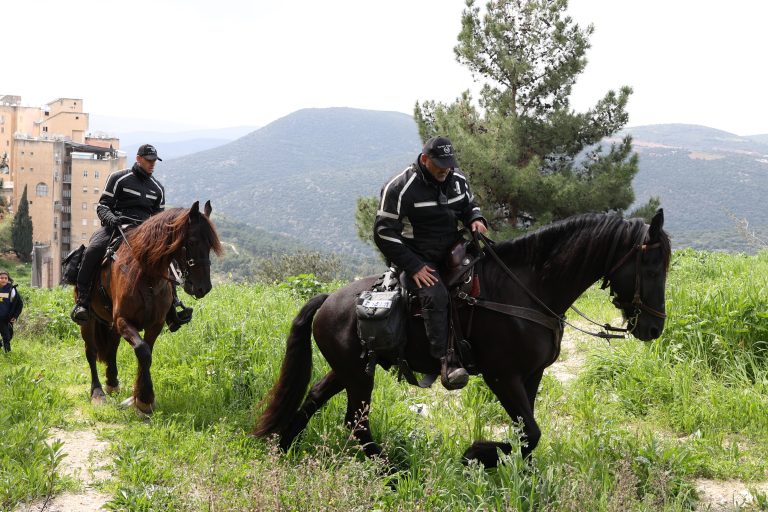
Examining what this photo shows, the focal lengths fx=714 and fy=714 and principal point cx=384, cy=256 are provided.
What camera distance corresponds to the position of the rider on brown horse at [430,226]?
510 centimetres

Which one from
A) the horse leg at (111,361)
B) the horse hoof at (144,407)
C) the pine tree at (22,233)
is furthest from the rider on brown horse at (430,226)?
the pine tree at (22,233)

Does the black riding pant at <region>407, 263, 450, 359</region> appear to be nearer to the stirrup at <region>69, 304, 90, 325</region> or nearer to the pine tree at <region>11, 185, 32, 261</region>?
the stirrup at <region>69, 304, 90, 325</region>

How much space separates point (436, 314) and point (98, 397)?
4.39 meters

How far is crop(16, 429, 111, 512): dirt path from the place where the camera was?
4781mm

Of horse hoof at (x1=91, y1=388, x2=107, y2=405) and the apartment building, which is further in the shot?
the apartment building

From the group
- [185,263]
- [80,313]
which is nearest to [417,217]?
[185,263]

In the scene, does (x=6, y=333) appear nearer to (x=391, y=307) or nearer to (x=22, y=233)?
(x=391, y=307)

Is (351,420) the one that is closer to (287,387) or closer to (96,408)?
(287,387)

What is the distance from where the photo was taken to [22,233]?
86125 mm

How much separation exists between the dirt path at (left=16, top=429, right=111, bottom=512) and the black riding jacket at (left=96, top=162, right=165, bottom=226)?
2418 millimetres

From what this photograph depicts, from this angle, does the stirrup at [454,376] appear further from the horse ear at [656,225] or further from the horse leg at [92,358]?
the horse leg at [92,358]

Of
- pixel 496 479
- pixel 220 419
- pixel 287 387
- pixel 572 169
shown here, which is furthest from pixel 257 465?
pixel 572 169

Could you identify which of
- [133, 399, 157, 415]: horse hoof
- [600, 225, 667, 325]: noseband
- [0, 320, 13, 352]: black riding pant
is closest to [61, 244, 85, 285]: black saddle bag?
[133, 399, 157, 415]: horse hoof

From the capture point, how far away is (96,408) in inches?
280
